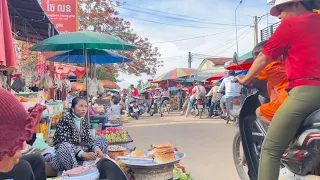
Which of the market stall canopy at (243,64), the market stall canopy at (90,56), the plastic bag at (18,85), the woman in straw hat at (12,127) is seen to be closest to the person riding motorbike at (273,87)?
the market stall canopy at (243,64)

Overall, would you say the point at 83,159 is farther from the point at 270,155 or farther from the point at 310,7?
the point at 310,7

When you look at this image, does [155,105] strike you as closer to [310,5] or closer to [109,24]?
[109,24]

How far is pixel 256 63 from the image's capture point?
2506 millimetres

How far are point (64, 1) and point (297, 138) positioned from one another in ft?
32.2

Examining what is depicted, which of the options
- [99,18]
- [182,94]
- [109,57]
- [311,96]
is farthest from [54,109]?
[182,94]

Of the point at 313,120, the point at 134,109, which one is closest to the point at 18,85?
the point at 313,120

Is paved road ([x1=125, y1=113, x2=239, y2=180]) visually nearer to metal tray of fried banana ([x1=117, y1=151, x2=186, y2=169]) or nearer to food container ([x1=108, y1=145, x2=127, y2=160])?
food container ([x1=108, y1=145, x2=127, y2=160])

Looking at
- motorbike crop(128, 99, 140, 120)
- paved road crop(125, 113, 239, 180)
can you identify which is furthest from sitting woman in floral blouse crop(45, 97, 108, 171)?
motorbike crop(128, 99, 140, 120)

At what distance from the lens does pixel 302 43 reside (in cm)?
228

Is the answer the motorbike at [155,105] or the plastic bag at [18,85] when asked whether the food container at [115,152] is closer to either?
the plastic bag at [18,85]

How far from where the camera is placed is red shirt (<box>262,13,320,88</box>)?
226 centimetres

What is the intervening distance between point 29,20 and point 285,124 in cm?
610

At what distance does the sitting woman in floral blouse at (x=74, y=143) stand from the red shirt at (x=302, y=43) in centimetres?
252

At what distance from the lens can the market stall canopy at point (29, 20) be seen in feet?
18.4
